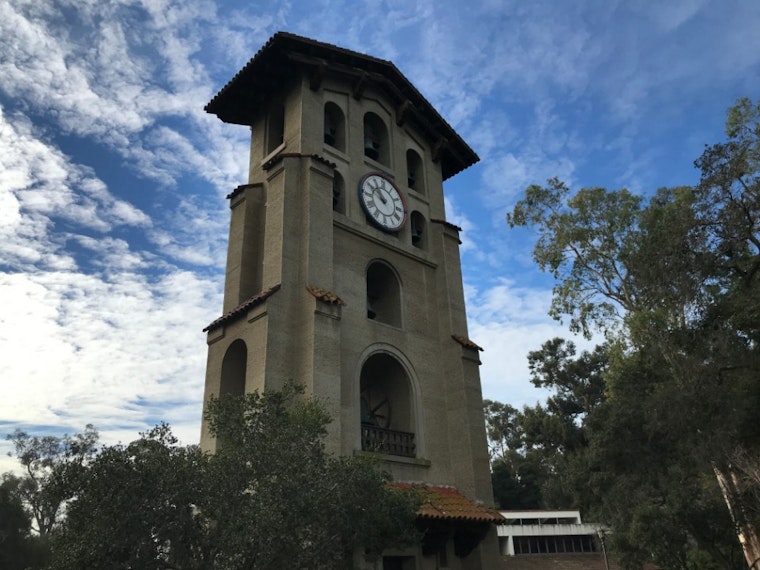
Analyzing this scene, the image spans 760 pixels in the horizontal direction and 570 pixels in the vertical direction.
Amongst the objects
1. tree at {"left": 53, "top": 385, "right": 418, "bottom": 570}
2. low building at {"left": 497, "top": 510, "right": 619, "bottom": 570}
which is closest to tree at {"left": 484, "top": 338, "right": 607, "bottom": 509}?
low building at {"left": 497, "top": 510, "right": 619, "bottom": 570}

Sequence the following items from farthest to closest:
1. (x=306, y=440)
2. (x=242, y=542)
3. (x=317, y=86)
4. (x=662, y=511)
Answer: (x=317, y=86) → (x=662, y=511) → (x=306, y=440) → (x=242, y=542)

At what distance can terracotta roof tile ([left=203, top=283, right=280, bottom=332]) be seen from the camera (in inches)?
667

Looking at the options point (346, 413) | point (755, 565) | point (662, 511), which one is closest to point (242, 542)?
point (346, 413)

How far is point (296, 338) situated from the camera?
1705cm

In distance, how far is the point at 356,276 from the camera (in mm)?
19734

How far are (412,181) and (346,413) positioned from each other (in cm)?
1148

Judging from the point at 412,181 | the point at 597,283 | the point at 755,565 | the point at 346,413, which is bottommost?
the point at 755,565

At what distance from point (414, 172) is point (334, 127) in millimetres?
4157

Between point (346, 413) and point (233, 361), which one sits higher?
point (233, 361)

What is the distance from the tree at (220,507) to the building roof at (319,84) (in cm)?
1512

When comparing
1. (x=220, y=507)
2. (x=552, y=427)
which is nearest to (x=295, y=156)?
(x=220, y=507)

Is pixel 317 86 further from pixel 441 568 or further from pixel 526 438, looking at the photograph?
pixel 526 438

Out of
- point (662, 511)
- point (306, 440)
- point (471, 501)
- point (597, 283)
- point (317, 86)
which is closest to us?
point (306, 440)

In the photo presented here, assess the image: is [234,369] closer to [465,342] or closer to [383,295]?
[383,295]
